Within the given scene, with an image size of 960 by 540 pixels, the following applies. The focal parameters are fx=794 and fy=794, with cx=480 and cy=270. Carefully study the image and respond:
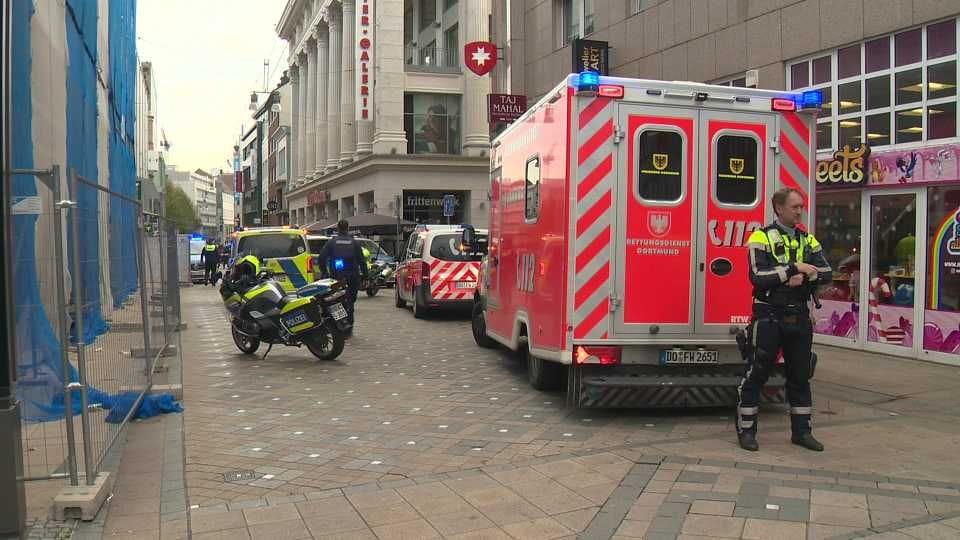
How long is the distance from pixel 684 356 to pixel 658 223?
1102mm

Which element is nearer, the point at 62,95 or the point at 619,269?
the point at 619,269

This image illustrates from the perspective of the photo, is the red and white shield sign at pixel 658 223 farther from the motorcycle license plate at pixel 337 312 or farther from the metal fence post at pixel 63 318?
the motorcycle license plate at pixel 337 312

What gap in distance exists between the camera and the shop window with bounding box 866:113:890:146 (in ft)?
33.3

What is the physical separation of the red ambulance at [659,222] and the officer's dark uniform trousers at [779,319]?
78 cm

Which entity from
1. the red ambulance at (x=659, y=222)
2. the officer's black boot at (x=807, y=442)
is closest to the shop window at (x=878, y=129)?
the red ambulance at (x=659, y=222)

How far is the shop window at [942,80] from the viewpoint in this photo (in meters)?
9.27

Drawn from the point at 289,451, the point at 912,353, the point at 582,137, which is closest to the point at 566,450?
the point at 289,451

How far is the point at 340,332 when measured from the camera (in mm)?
9922

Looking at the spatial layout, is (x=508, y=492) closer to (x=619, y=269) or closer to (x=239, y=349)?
(x=619, y=269)

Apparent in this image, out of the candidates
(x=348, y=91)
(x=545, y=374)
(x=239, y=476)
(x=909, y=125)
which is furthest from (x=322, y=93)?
(x=239, y=476)

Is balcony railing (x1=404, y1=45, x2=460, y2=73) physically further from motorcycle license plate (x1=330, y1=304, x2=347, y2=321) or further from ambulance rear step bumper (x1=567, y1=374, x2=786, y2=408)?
ambulance rear step bumper (x1=567, y1=374, x2=786, y2=408)

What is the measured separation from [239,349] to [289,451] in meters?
5.50

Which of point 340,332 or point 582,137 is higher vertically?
point 582,137

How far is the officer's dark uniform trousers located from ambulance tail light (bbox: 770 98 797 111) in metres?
1.43
